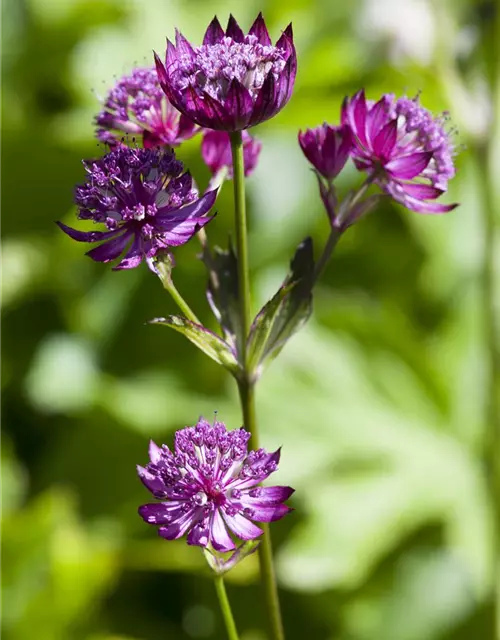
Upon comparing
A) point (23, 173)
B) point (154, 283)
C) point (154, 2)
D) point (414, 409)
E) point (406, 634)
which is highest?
point (154, 2)

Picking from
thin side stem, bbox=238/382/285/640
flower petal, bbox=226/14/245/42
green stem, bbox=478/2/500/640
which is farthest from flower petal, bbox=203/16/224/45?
green stem, bbox=478/2/500/640

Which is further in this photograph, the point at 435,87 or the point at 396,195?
the point at 435,87

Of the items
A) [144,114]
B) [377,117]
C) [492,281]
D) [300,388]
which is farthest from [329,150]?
[300,388]

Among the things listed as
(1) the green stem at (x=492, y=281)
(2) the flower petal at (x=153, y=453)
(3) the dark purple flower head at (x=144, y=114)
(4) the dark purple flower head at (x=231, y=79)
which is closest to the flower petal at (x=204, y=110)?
(4) the dark purple flower head at (x=231, y=79)

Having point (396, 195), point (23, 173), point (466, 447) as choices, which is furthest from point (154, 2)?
point (396, 195)

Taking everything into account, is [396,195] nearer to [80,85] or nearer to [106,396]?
[106,396]

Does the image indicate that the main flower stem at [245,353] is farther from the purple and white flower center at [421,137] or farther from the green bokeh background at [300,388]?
the green bokeh background at [300,388]

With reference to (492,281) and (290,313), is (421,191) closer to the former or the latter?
(290,313)
